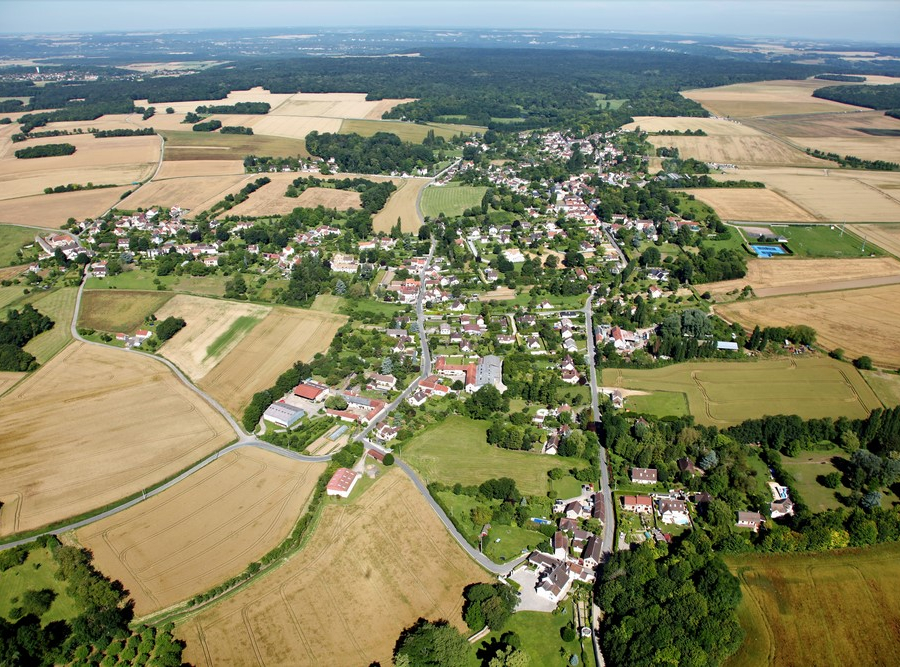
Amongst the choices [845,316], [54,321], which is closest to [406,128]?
[54,321]

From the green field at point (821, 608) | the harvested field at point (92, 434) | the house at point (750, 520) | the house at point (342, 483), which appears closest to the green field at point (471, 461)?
the house at point (342, 483)

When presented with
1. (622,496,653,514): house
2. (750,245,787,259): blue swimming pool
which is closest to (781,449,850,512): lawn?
(622,496,653,514): house

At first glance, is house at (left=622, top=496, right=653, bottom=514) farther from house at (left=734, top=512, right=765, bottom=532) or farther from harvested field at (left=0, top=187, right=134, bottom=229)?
harvested field at (left=0, top=187, right=134, bottom=229)

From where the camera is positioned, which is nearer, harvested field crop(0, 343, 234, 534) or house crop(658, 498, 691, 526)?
house crop(658, 498, 691, 526)

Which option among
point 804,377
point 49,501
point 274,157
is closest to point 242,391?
point 49,501

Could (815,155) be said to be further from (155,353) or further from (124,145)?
(124,145)

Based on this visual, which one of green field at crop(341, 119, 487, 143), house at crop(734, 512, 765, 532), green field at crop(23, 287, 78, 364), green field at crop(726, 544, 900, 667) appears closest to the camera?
green field at crop(726, 544, 900, 667)
